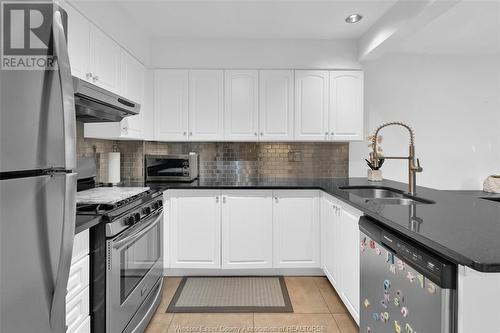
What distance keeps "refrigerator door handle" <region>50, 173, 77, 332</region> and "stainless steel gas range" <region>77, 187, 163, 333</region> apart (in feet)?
2.11

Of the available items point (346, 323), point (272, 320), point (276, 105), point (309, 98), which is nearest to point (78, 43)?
point (276, 105)

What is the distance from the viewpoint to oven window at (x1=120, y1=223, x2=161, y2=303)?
5.98ft

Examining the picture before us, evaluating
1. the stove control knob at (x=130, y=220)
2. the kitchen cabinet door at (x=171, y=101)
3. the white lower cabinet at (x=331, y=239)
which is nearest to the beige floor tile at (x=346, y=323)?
the white lower cabinet at (x=331, y=239)

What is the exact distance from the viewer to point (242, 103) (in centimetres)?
338

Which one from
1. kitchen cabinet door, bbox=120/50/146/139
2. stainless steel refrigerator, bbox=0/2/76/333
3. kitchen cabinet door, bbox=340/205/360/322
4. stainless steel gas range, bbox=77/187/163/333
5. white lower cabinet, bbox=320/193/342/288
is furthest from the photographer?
kitchen cabinet door, bbox=120/50/146/139

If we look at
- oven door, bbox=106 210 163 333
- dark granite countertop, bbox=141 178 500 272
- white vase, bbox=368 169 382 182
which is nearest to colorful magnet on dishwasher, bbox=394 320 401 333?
dark granite countertop, bbox=141 178 500 272

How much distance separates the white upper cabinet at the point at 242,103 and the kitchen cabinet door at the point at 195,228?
768mm

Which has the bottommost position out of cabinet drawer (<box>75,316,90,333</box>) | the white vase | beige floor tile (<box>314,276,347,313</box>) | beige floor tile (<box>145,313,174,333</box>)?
beige floor tile (<box>145,313,174,333</box>)

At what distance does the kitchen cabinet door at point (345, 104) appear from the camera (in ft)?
11.1

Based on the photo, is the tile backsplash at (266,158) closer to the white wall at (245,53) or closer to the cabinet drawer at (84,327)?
the white wall at (245,53)

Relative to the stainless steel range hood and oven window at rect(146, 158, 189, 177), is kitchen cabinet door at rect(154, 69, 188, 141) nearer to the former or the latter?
oven window at rect(146, 158, 189, 177)

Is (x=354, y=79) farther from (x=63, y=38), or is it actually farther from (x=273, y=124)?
(x=63, y=38)

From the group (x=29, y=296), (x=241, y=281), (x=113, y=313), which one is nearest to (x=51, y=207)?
(x=29, y=296)

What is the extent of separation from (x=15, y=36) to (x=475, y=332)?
1607 millimetres
